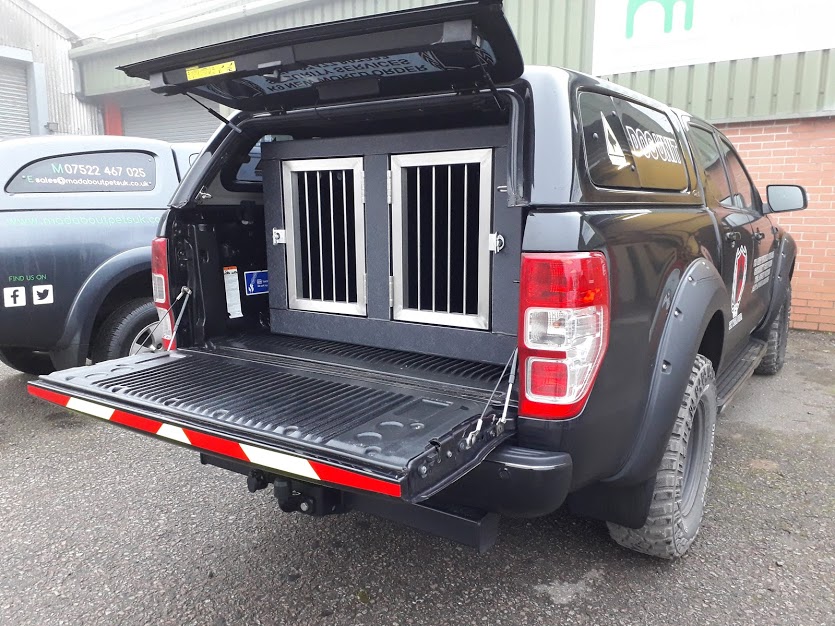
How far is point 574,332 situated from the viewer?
1.90 metres

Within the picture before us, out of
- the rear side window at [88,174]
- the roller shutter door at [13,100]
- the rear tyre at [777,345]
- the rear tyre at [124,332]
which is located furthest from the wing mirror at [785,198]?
the roller shutter door at [13,100]

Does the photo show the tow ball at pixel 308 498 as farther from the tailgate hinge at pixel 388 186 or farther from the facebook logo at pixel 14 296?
the facebook logo at pixel 14 296

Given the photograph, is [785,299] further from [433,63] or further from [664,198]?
[433,63]

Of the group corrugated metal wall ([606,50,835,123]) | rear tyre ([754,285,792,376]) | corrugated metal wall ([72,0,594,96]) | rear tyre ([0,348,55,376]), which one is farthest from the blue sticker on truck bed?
corrugated metal wall ([72,0,594,96])

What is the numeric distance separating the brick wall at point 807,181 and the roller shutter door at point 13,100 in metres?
13.5

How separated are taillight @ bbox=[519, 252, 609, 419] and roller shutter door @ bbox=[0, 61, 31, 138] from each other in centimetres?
1444

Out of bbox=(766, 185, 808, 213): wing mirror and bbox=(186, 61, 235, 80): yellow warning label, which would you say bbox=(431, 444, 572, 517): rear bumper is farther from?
bbox=(766, 185, 808, 213): wing mirror

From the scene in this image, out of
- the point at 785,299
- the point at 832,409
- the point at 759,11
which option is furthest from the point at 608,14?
the point at 832,409

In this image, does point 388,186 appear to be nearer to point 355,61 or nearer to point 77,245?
point 355,61

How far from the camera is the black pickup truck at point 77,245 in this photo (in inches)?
157

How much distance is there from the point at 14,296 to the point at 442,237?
2.84m

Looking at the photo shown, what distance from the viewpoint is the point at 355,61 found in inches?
88.6

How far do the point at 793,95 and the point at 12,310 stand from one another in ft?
23.3

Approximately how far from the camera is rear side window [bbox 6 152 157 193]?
4.14 meters
